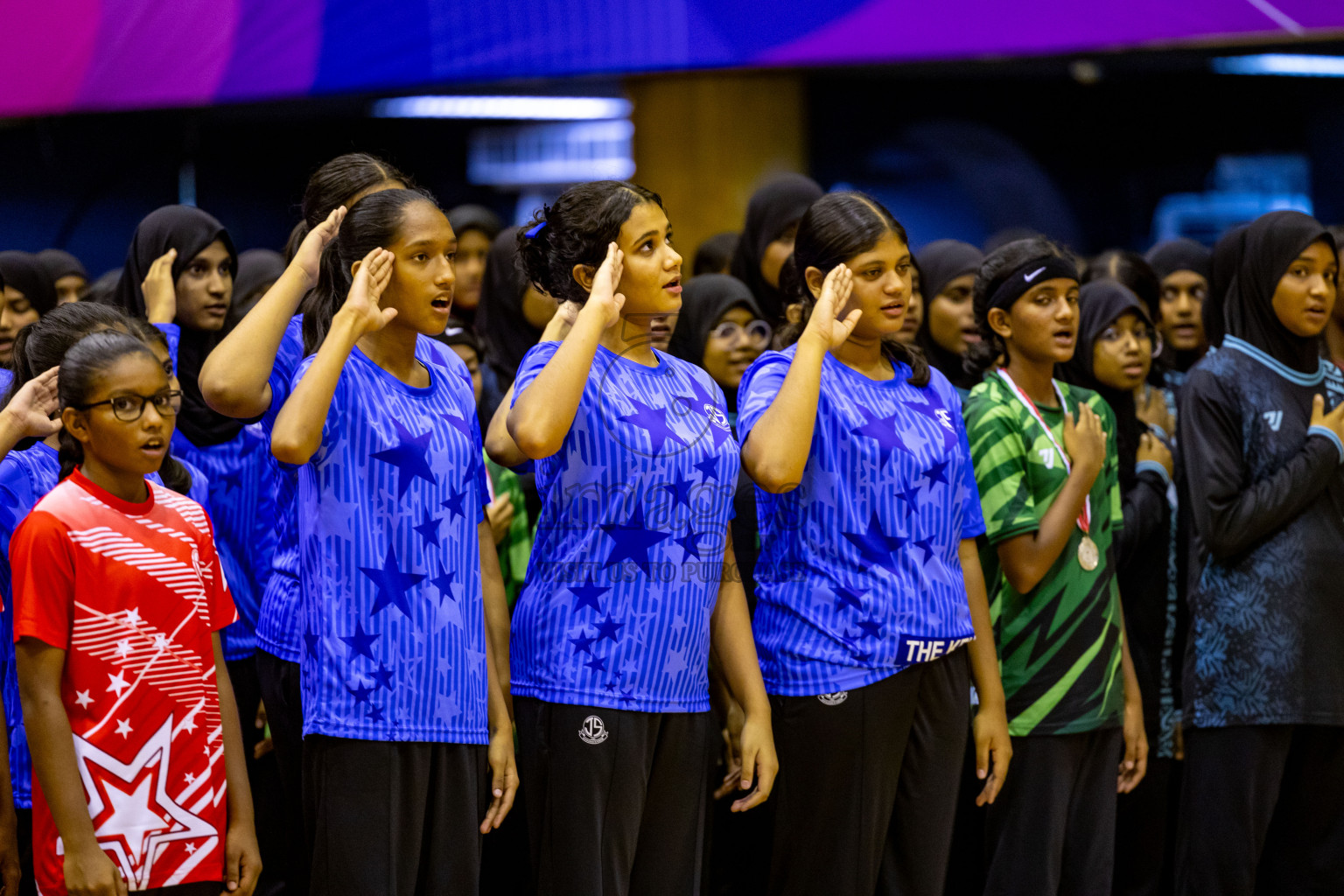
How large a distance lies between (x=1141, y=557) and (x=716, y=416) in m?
2.14

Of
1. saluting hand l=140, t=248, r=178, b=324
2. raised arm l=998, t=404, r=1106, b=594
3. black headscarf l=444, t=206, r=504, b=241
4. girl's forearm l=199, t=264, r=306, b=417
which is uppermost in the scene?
black headscarf l=444, t=206, r=504, b=241

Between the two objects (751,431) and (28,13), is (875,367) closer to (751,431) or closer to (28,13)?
(751,431)

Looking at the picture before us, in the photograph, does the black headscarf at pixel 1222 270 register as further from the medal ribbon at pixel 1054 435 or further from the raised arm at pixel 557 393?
the raised arm at pixel 557 393

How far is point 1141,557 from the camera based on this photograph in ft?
15.1

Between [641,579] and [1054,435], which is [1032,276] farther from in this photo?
[641,579]

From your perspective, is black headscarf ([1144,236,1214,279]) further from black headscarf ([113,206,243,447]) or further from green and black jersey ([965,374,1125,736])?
black headscarf ([113,206,243,447])

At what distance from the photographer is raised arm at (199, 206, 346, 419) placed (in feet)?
8.79

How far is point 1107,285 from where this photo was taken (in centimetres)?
469

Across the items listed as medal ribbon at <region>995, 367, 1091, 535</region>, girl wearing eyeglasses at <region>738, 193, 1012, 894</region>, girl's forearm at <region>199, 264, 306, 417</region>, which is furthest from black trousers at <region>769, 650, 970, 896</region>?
girl's forearm at <region>199, 264, 306, 417</region>

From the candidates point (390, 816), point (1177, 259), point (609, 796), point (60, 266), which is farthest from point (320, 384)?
point (1177, 259)

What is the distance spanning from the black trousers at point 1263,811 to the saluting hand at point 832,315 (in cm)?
185

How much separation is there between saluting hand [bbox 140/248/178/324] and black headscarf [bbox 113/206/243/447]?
0.05 m

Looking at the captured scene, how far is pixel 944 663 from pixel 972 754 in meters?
1.11

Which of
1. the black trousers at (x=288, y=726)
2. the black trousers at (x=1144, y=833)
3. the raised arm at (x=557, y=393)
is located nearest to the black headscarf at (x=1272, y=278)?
the black trousers at (x=1144, y=833)
